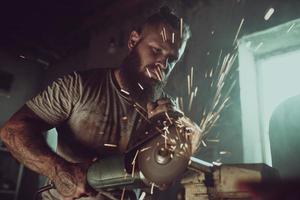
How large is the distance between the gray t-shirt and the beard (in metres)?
0.10

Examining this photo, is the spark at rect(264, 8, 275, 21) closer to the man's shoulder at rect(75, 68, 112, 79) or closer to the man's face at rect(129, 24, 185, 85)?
the man's face at rect(129, 24, 185, 85)

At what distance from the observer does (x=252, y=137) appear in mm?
2643

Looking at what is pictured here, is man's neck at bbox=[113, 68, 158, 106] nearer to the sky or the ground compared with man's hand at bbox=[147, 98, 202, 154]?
nearer to the sky

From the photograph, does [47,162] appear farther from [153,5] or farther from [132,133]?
[153,5]

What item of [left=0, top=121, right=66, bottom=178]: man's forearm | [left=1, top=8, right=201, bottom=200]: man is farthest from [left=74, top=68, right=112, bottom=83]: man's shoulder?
[left=0, top=121, right=66, bottom=178]: man's forearm

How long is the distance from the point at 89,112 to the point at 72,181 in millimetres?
527

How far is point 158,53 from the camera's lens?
95.8 inches

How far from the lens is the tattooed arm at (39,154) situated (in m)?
1.87

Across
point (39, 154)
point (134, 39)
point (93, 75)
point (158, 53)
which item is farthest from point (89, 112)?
point (134, 39)

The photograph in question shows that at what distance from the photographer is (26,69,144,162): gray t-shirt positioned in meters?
2.20

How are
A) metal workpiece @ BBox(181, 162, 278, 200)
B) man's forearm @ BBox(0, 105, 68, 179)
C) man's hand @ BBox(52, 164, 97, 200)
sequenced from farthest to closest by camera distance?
1. man's forearm @ BBox(0, 105, 68, 179)
2. man's hand @ BBox(52, 164, 97, 200)
3. metal workpiece @ BBox(181, 162, 278, 200)

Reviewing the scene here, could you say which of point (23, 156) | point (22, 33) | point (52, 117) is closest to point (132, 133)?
point (52, 117)

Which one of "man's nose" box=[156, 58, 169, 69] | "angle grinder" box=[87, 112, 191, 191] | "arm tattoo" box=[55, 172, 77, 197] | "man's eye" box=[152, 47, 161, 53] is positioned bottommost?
"arm tattoo" box=[55, 172, 77, 197]

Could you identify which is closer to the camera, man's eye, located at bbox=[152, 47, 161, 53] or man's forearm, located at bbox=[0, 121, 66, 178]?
man's forearm, located at bbox=[0, 121, 66, 178]
